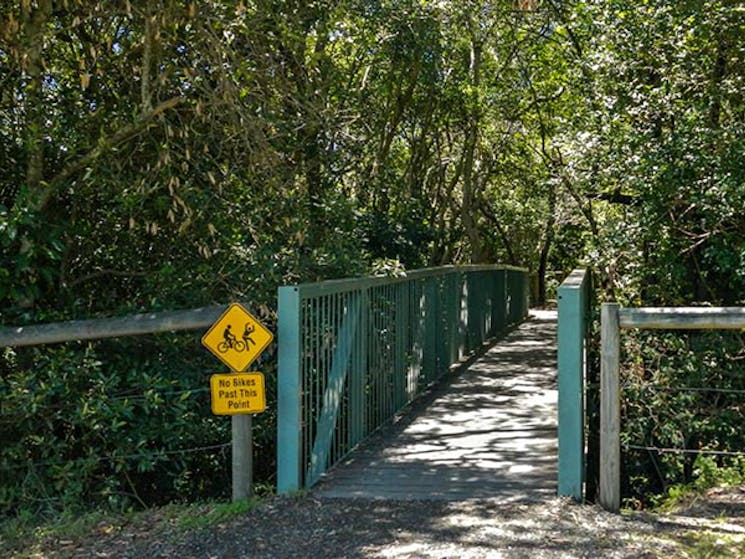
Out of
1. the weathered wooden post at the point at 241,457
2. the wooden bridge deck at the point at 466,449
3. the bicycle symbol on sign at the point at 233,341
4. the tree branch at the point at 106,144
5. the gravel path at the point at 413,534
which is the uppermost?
the tree branch at the point at 106,144

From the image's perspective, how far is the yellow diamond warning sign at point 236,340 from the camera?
545 centimetres

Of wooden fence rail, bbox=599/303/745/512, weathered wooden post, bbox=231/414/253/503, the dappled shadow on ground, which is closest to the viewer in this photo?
the dappled shadow on ground

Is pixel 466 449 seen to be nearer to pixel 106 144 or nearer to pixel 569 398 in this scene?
pixel 569 398

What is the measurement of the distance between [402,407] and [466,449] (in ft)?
6.11

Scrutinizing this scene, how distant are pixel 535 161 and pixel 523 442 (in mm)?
16229

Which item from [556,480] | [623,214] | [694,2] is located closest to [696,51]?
[694,2]

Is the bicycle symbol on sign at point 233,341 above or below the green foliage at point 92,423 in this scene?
above

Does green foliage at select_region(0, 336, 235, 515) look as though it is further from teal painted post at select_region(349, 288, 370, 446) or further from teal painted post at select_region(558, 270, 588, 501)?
teal painted post at select_region(558, 270, 588, 501)

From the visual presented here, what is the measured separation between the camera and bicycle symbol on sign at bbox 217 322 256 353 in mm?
5449

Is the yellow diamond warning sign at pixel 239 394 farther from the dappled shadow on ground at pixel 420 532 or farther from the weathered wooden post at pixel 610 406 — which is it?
the weathered wooden post at pixel 610 406

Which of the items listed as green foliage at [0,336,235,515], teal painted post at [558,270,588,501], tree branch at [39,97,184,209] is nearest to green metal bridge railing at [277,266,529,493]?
green foliage at [0,336,235,515]

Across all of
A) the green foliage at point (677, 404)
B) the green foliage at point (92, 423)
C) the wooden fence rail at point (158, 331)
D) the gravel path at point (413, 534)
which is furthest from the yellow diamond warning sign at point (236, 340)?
the green foliage at point (677, 404)

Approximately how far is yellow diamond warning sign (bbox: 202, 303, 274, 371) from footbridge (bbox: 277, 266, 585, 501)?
19 centimetres

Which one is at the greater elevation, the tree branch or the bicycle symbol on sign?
the tree branch
